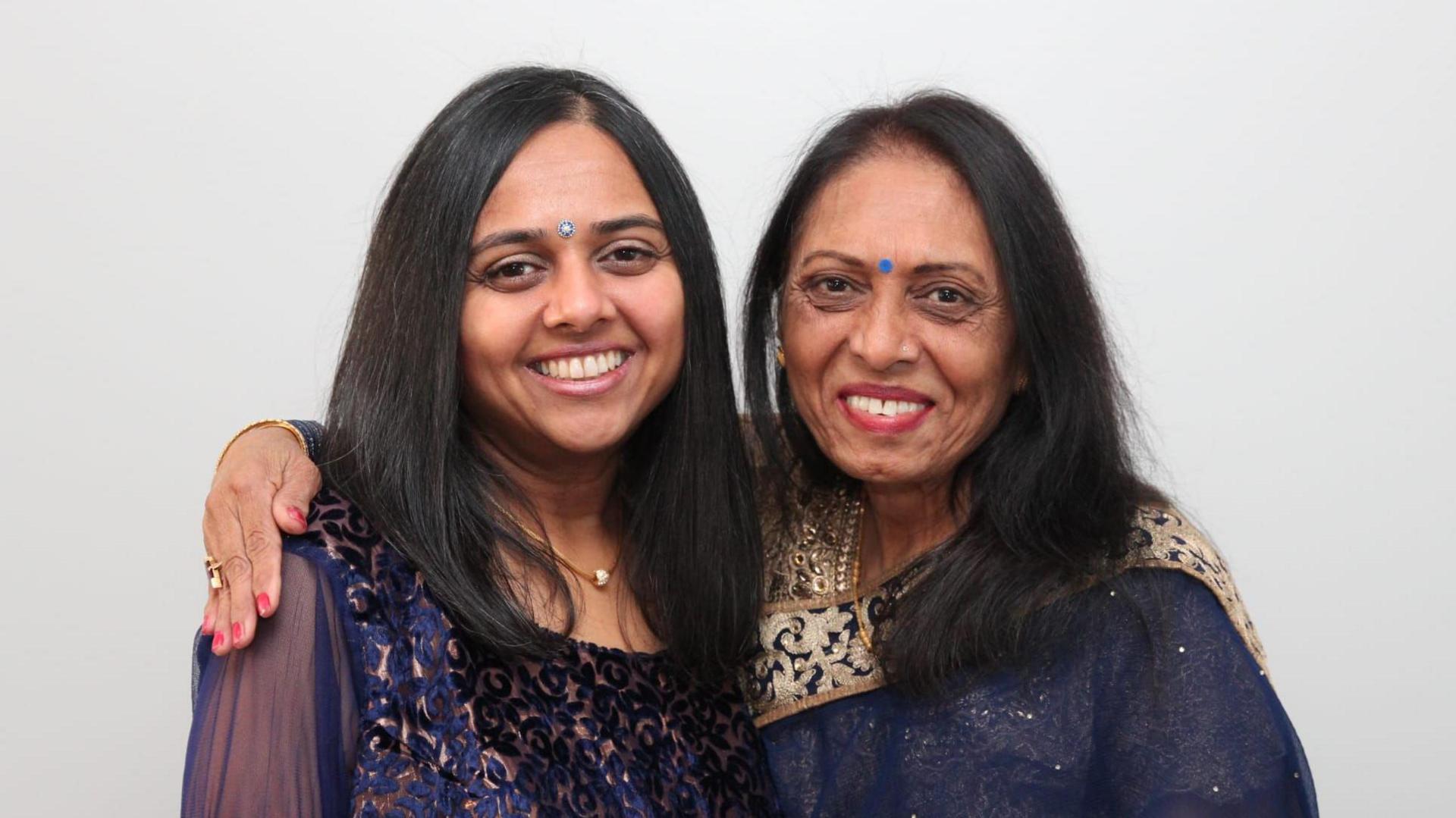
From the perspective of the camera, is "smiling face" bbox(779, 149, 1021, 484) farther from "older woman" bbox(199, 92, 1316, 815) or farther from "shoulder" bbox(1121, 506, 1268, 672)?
"shoulder" bbox(1121, 506, 1268, 672)

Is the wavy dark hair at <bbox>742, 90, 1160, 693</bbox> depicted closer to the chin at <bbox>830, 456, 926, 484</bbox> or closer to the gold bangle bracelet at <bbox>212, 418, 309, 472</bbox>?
the chin at <bbox>830, 456, 926, 484</bbox>

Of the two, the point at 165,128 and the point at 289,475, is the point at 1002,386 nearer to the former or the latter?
the point at 289,475

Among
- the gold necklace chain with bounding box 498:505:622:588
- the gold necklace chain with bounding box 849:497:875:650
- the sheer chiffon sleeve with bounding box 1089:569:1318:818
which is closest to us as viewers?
the sheer chiffon sleeve with bounding box 1089:569:1318:818

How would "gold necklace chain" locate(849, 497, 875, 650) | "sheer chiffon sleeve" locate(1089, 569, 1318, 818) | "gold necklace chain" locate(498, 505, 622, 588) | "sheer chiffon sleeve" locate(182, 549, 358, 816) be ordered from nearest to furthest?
1. "sheer chiffon sleeve" locate(182, 549, 358, 816)
2. "sheer chiffon sleeve" locate(1089, 569, 1318, 818)
3. "gold necklace chain" locate(498, 505, 622, 588)
4. "gold necklace chain" locate(849, 497, 875, 650)

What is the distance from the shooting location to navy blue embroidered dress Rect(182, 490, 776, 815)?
2.17m

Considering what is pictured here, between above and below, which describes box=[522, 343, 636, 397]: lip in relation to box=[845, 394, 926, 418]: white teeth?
above

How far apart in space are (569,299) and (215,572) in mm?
678

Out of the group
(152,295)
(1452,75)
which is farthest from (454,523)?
(1452,75)

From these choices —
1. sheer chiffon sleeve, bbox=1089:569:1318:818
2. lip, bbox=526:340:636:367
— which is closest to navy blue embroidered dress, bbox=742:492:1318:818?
sheer chiffon sleeve, bbox=1089:569:1318:818

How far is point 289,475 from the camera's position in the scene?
2.40m

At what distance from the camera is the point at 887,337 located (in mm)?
2613

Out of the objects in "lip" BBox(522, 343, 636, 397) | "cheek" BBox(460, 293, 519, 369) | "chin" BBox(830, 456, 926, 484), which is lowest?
"chin" BBox(830, 456, 926, 484)

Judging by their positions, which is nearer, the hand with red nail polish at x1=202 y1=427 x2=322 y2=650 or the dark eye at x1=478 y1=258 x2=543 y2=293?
the hand with red nail polish at x1=202 y1=427 x2=322 y2=650

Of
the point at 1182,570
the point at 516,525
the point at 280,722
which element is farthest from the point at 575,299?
the point at 1182,570
